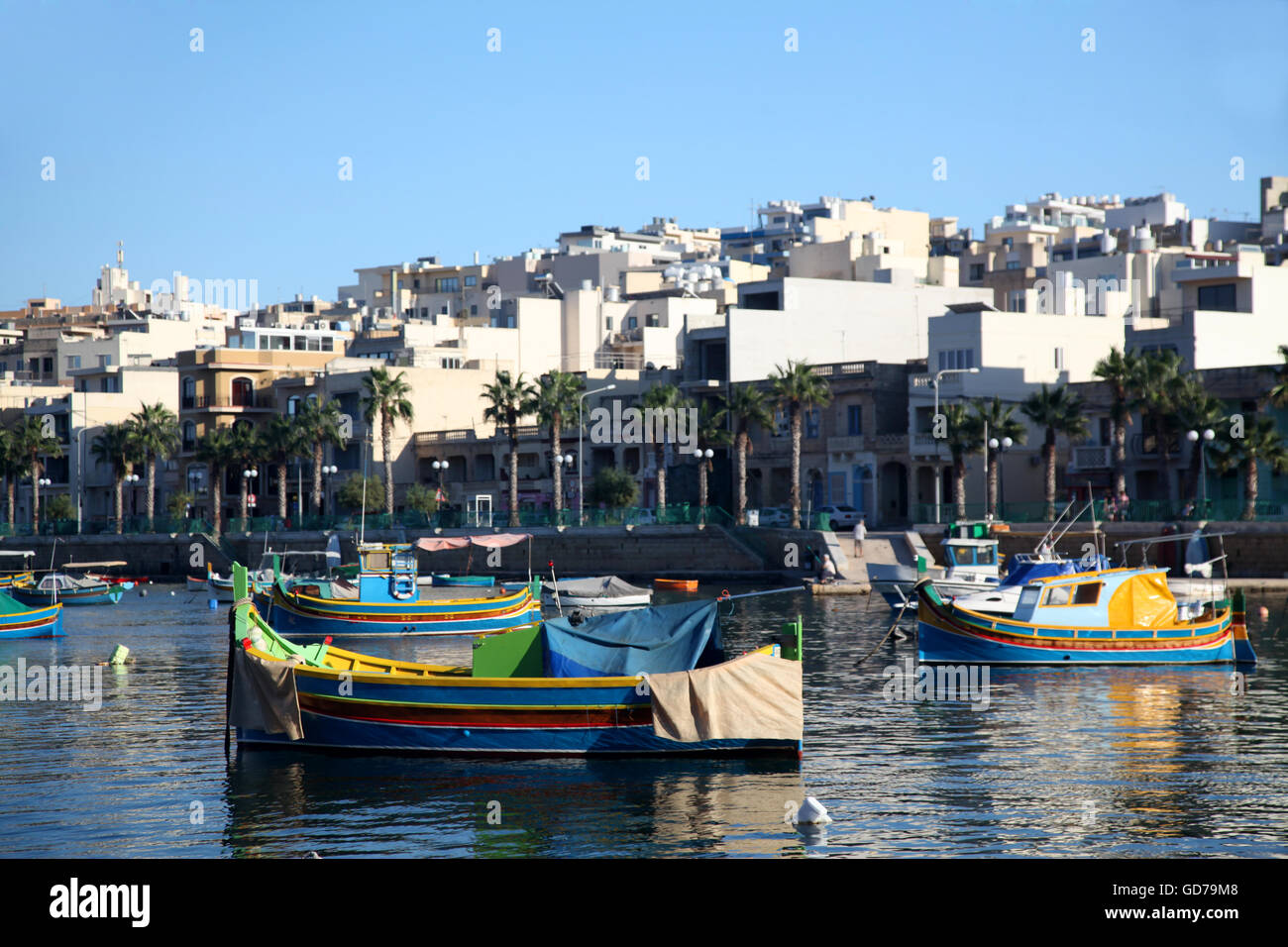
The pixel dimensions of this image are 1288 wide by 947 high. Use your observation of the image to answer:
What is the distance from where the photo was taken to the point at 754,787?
22.7 m

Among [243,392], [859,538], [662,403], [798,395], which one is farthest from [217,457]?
[859,538]

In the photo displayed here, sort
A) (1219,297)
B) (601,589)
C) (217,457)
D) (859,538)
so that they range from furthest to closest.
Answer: (217,457) → (1219,297) → (859,538) → (601,589)

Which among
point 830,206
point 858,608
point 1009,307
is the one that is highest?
point 830,206

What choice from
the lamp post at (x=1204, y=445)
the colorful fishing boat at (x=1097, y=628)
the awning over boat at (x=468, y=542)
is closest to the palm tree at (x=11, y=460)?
the awning over boat at (x=468, y=542)

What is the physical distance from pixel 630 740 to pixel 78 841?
8.70 meters

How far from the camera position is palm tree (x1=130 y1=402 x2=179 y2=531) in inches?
3895

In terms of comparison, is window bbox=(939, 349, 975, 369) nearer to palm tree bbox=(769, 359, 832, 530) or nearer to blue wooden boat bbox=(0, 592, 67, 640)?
palm tree bbox=(769, 359, 832, 530)

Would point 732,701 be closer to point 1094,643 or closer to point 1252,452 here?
point 1094,643

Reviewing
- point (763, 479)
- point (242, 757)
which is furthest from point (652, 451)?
point (242, 757)

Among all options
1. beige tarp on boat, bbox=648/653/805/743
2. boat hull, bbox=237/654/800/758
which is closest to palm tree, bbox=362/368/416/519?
boat hull, bbox=237/654/800/758

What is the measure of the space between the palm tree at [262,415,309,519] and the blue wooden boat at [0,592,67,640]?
38685mm

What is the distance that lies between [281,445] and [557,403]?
21.0 metres
